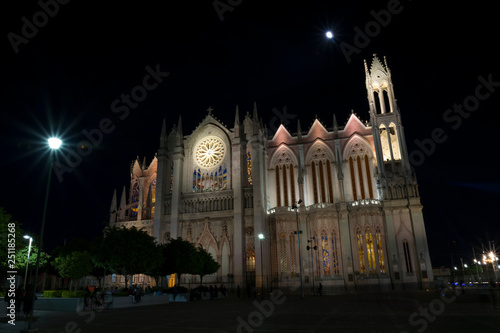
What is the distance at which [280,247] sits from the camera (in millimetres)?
48938

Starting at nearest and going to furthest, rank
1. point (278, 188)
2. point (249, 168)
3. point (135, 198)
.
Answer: point (278, 188) → point (249, 168) → point (135, 198)

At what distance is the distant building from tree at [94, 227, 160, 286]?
634 inches

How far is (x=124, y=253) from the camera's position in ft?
101

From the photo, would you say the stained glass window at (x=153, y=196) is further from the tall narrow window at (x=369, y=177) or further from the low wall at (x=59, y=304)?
the tall narrow window at (x=369, y=177)

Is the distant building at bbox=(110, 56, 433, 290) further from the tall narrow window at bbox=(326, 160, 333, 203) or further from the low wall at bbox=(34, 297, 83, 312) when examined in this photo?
the low wall at bbox=(34, 297, 83, 312)

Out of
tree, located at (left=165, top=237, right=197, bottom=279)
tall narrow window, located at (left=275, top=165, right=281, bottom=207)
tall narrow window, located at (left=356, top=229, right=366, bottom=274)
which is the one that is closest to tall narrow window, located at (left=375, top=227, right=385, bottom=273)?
tall narrow window, located at (left=356, top=229, right=366, bottom=274)

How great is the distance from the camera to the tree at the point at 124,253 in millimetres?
30672

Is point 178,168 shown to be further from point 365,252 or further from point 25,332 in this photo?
point 25,332

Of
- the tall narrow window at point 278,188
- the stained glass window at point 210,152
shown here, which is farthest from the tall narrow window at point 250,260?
the stained glass window at point 210,152

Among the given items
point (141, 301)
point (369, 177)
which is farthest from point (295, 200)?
point (141, 301)

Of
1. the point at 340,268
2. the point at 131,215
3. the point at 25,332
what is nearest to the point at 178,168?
the point at 131,215

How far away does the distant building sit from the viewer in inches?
1796

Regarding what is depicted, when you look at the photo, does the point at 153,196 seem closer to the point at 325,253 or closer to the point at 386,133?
the point at 325,253

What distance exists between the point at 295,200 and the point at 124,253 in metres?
28.1
